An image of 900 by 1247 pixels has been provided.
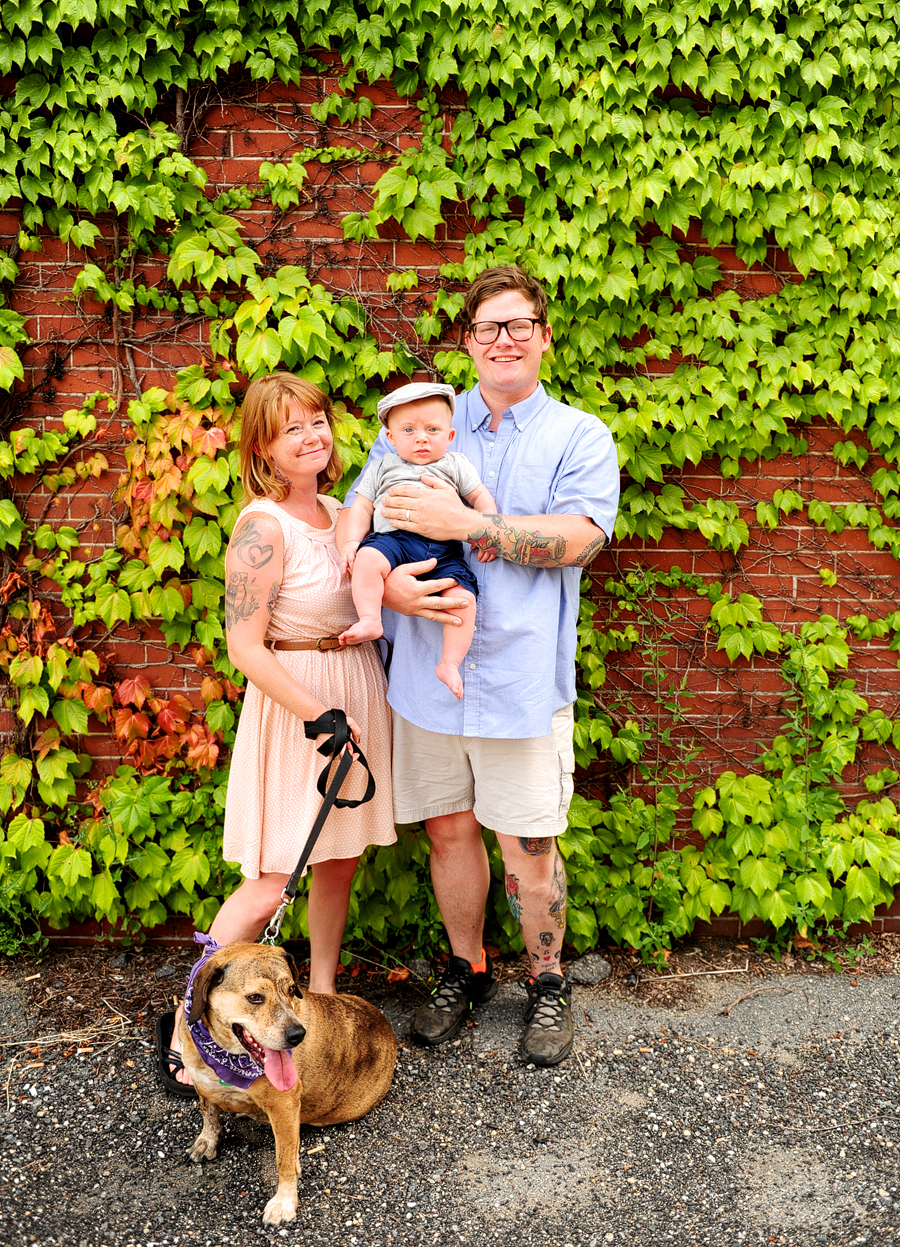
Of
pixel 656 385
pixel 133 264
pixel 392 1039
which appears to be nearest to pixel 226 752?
pixel 392 1039

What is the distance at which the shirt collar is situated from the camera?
2785 millimetres

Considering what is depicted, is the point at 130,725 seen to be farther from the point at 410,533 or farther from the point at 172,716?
the point at 410,533

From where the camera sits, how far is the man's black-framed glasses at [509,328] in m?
2.65

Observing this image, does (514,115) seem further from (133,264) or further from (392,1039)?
(392,1039)

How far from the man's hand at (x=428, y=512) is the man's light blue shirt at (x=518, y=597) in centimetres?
20

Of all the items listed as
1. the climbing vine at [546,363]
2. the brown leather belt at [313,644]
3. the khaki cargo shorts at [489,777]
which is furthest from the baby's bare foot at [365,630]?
the climbing vine at [546,363]

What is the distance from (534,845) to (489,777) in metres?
0.29

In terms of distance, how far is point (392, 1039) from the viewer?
275 cm

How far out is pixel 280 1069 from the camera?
221 centimetres

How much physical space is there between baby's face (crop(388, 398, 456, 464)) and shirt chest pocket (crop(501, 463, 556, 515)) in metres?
0.28

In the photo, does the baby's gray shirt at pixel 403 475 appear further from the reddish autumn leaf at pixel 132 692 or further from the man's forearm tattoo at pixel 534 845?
the reddish autumn leaf at pixel 132 692

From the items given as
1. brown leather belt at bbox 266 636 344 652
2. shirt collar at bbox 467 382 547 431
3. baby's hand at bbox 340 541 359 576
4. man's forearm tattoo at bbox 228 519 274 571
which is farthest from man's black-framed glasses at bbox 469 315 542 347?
brown leather belt at bbox 266 636 344 652

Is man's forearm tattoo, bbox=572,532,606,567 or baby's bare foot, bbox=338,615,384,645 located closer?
baby's bare foot, bbox=338,615,384,645

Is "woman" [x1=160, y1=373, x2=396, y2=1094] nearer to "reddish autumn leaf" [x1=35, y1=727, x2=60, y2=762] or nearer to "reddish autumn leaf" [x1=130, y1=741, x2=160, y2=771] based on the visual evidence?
"reddish autumn leaf" [x1=130, y1=741, x2=160, y2=771]
